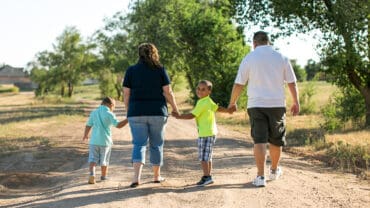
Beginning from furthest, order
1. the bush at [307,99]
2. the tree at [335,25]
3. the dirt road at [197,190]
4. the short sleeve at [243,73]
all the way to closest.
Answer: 1. the bush at [307,99]
2. the tree at [335,25]
3. the short sleeve at [243,73]
4. the dirt road at [197,190]

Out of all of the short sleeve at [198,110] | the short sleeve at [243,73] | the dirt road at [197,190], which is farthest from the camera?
the short sleeve at [198,110]

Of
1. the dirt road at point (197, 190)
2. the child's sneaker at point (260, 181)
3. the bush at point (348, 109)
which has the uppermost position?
the bush at point (348, 109)

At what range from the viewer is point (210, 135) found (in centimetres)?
838

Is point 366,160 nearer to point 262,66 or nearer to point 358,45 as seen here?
point 262,66

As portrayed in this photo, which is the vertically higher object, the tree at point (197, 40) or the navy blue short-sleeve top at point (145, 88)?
the tree at point (197, 40)

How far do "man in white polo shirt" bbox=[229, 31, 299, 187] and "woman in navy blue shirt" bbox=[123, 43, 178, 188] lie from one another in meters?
1.19

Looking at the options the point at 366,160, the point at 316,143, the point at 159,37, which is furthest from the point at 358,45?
the point at 159,37

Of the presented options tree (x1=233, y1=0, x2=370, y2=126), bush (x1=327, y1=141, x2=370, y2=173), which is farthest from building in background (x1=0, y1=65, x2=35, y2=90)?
bush (x1=327, y1=141, x2=370, y2=173)

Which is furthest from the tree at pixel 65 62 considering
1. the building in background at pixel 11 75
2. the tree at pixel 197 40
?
the building in background at pixel 11 75

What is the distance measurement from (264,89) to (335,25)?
1125 centimetres

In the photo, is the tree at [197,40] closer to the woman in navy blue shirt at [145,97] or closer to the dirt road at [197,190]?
the dirt road at [197,190]

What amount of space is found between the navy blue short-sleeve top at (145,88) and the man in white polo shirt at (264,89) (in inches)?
47.6

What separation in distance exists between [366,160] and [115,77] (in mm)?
68657

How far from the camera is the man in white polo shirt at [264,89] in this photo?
315 inches
